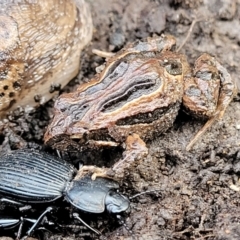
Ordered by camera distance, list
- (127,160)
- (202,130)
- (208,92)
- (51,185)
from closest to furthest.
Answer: (127,160) → (51,185) → (208,92) → (202,130)

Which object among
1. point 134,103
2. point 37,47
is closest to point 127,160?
point 134,103

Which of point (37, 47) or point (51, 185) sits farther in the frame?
point (37, 47)

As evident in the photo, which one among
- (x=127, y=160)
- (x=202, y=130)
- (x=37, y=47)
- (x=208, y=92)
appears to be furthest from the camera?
(x=37, y=47)

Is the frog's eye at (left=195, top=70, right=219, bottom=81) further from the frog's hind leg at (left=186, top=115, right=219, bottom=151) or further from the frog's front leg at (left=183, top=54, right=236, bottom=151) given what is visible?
the frog's hind leg at (left=186, top=115, right=219, bottom=151)

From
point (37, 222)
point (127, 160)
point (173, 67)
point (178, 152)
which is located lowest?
point (37, 222)

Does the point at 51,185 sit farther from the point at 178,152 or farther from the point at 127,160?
the point at 178,152

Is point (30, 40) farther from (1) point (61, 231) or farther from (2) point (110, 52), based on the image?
(1) point (61, 231)

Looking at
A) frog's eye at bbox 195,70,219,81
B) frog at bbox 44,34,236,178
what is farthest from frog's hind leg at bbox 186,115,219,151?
frog's eye at bbox 195,70,219,81
